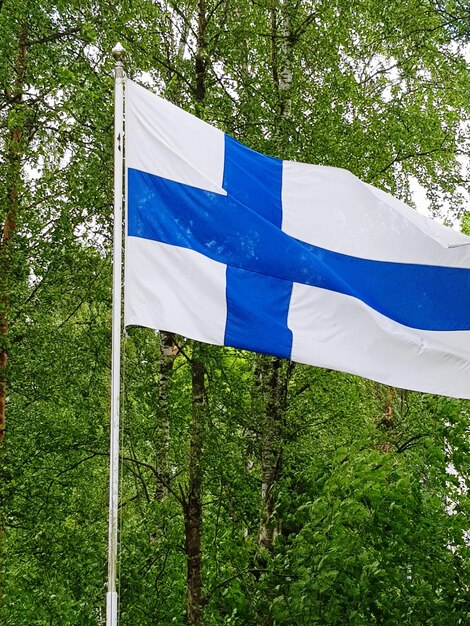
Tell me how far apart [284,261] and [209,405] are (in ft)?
11.2

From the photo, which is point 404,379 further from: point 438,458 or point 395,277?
point 438,458

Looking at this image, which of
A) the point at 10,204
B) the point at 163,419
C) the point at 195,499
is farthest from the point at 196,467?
the point at 10,204

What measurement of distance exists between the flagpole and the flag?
20 cm

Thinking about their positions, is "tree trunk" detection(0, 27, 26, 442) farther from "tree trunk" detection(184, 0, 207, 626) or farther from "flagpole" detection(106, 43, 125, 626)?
"flagpole" detection(106, 43, 125, 626)

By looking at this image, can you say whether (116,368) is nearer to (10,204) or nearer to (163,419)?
(163,419)

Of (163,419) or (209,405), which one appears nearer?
(209,405)

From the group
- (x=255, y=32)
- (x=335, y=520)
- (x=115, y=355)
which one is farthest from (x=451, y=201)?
(x=115, y=355)

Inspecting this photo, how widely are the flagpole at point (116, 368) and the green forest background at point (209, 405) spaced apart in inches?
97.2

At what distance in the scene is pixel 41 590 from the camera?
841 centimetres

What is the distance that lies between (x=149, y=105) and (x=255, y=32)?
4453mm

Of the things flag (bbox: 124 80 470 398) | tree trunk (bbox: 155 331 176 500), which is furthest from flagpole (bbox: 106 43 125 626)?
tree trunk (bbox: 155 331 176 500)

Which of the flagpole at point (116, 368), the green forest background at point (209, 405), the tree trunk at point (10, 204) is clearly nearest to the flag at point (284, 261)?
the flagpole at point (116, 368)

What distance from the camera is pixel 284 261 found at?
4246 millimetres

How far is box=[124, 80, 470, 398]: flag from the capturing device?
12.8 ft
